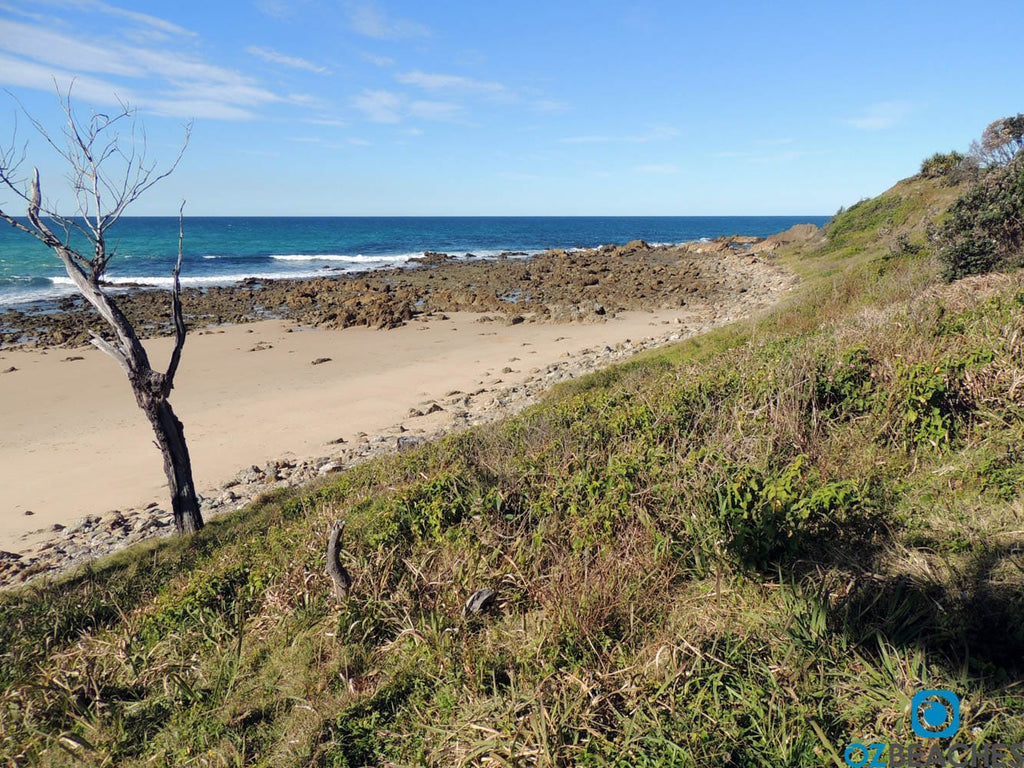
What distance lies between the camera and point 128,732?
152 inches

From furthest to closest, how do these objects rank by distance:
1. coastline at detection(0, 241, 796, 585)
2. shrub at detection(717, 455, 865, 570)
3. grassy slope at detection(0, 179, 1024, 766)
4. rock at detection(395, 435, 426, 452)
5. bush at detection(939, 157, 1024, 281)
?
bush at detection(939, 157, 1024, 281) → rock at detection(395, 435, 426, 452) → coastline at detection(0, 241, 796, 585) → shrub at detection(717, 455, 865, 570) → grassy slope at detection(0, 179, 1024, 766)

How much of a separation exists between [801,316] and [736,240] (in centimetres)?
5415

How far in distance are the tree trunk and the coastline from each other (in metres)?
1.25

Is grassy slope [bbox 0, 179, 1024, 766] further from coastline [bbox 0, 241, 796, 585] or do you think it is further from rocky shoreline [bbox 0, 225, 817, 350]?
rocky shoreline [bbox 0, 225, 817, 350]

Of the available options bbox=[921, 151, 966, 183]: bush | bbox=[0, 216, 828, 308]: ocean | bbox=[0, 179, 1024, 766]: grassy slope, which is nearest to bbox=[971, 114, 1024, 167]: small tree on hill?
bbox=[921, 151, 966, 183]: bush

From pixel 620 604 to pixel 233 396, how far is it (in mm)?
14627

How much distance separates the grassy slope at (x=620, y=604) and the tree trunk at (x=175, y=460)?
1.01 metres

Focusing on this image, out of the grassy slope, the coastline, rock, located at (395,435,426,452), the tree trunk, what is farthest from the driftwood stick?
the coastline

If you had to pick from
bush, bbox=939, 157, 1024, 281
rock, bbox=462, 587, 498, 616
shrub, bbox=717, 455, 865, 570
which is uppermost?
bush, bbox=939, 157, 1024, 281

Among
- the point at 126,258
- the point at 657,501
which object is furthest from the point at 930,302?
the point at 126,258

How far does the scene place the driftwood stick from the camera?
4.48 meters

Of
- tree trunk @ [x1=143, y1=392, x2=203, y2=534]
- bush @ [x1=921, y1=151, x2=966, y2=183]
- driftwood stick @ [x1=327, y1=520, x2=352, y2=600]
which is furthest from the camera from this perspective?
bush @ [x1=921, y1=151, x2=966, y2=183]

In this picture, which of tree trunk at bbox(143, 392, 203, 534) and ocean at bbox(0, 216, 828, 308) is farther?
ocean at bbox(0, 216, 828, 308)

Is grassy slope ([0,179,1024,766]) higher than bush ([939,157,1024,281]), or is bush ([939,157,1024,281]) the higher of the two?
bush ([939,157,1024,281])
